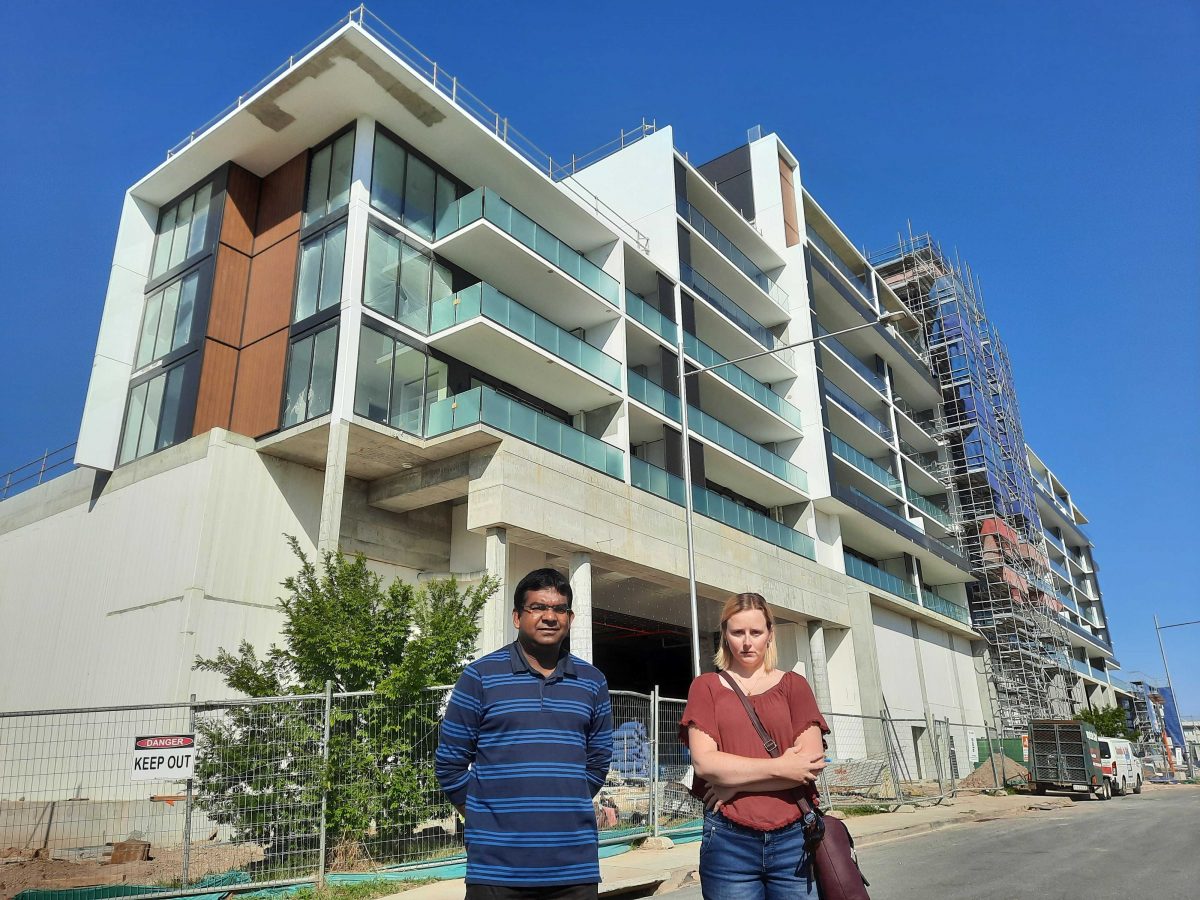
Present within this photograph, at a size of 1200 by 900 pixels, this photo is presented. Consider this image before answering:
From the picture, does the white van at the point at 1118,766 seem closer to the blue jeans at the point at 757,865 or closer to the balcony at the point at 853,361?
the balcony at the point at 853,361

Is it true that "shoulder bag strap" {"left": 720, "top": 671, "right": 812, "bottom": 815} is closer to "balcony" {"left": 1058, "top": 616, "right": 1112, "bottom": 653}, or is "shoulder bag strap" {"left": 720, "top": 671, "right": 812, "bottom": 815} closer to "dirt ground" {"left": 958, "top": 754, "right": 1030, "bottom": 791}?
"dirt ground" {"left": 958, "top": 754, "right": 1030, "bottom": 791}

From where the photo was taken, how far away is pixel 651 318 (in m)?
26.5

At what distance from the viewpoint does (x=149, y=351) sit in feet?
73.7

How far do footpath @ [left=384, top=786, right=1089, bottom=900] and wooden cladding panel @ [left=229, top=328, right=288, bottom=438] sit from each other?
12.9m

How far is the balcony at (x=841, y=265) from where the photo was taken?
124 feet

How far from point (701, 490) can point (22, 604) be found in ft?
61.1

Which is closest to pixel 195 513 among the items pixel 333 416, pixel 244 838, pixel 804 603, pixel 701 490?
pixel 333 416

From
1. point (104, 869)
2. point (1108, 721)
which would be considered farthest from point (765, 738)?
point (1108, 721)

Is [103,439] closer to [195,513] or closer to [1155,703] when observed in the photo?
[195,513]

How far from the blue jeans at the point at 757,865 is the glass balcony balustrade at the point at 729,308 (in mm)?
26013

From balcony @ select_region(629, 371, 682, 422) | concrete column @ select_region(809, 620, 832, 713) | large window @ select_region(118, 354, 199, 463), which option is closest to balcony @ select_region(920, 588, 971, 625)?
concrete column @ select_region(809, 620, 832, 713)

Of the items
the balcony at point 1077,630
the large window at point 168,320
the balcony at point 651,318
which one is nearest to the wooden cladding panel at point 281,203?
the large window at point 168,320

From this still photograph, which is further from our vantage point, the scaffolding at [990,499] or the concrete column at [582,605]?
the scaffolding at [990,499]

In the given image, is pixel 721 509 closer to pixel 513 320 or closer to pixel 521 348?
pixel 521 348
